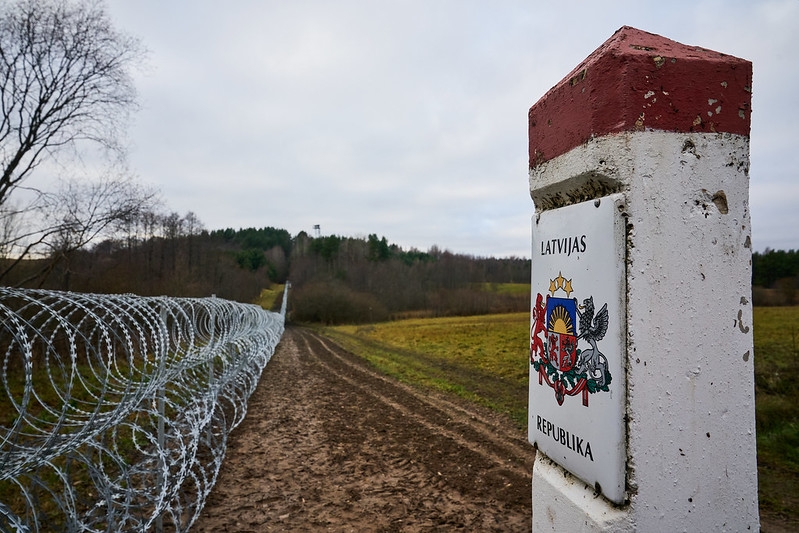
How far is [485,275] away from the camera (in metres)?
69.6

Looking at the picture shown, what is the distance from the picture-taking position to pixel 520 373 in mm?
12742

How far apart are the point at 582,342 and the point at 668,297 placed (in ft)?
1.07

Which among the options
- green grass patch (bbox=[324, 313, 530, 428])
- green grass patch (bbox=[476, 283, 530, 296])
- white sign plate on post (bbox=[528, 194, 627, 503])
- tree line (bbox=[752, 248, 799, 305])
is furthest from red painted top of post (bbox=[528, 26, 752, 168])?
green grass patch (bbox=[476, 283, 530, 296])

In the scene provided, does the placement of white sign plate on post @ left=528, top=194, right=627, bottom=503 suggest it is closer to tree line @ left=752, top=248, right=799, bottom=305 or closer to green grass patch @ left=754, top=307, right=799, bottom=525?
green grass patch @ left=754, top=307, right=799, bottom=525

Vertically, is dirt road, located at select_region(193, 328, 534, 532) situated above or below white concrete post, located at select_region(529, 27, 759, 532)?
below

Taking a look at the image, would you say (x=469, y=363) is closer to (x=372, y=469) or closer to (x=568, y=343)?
(x=372, y=469)

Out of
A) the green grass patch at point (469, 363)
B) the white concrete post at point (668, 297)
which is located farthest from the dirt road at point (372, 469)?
the white concrete post at point (668, 297)

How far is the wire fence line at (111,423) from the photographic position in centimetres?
261

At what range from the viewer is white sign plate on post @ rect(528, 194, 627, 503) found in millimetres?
1583

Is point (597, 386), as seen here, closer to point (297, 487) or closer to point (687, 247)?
point (687, 247)

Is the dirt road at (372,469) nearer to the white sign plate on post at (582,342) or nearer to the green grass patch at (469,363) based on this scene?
the green grass patch at (469,363)

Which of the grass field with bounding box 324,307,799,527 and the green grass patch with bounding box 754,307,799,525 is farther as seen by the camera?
the grass field with bounding box 324,307,799,527

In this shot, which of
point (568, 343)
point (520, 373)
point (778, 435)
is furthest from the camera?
point (520, 373)

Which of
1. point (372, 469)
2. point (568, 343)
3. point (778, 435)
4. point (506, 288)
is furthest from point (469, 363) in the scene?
point (506, 288)
